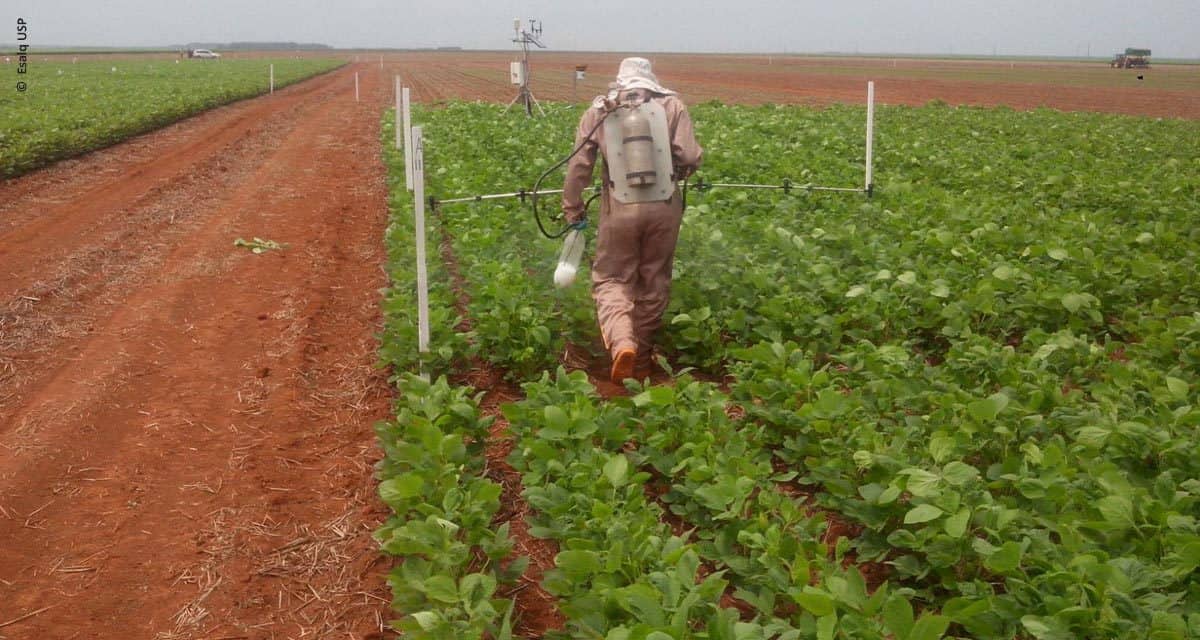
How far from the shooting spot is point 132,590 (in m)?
3.78

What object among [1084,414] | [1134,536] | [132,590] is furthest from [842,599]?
[132,590]

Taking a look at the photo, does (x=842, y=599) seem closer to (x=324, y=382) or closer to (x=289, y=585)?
(x=289, y=585)

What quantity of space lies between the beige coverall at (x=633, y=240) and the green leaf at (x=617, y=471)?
6.47 feet

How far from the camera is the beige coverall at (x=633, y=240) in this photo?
5.85 m

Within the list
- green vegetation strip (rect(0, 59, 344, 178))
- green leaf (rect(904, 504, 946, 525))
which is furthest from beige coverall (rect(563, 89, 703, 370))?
green vegetation strip (rect(0, 59, 344, 178))

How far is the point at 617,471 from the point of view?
12.2 ft

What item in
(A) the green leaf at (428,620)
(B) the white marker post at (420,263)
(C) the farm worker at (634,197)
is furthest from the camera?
(C) the farm worker at (634,197)

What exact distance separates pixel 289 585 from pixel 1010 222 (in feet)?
23.2

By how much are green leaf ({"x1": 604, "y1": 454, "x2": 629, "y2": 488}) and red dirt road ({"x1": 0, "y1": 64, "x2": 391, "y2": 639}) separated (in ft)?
3.11

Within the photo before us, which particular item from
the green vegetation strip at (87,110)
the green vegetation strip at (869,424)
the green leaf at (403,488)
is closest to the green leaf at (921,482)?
the green vegetation strip at (869,424)

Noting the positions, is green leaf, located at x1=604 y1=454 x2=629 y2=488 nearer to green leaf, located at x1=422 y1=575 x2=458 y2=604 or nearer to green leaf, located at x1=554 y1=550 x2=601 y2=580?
green leaf, located at x1=554 y1=550 x2=601 y2=580

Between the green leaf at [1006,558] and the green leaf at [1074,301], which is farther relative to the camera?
the green leaf at [1074,301]

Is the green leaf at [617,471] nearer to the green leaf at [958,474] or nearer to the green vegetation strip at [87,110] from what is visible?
the green leaf at [958,474]

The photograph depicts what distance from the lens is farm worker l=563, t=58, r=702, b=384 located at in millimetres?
5754
